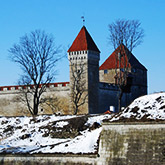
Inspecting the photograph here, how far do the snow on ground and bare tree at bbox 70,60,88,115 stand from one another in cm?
1900

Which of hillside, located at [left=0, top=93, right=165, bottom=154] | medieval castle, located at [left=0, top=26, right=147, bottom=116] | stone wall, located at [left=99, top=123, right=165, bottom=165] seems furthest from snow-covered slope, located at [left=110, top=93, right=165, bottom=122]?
medieval castle, located at [left=0, top=26, right=147, bottom=116]

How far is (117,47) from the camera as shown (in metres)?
35.8

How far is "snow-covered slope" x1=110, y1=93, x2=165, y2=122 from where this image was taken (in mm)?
19969

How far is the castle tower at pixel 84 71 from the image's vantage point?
164ft

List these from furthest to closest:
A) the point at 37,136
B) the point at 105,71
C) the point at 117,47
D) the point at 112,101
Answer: the point at 105,71 < the point at 112,101 < the point at 117,47 < the point at 37,136

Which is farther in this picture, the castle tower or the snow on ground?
the castle tower

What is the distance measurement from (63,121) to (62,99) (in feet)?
78.5

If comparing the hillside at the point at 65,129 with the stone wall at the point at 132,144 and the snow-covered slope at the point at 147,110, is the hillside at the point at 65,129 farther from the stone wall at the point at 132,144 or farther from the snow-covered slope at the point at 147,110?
the stone wall at the point at 132,144

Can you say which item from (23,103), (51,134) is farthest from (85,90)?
(51,134)

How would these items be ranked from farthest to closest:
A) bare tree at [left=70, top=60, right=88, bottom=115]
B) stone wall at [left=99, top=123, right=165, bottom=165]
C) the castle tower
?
the castle tower → bare tree at [left=70, top=60, right=88, bottom=115] → stone wall at [left=99, top=123, right=165, bottom=165]

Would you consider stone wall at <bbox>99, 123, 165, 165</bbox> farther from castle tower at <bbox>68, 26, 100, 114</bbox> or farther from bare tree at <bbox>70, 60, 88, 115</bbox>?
castle tower at <bbox>68, 26, 100, 114</bbox>

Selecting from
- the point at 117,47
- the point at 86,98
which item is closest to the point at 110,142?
the point at 117,47

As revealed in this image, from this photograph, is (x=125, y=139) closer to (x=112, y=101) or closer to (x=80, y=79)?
(x=80, y=79)

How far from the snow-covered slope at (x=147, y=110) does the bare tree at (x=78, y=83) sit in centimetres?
2692
